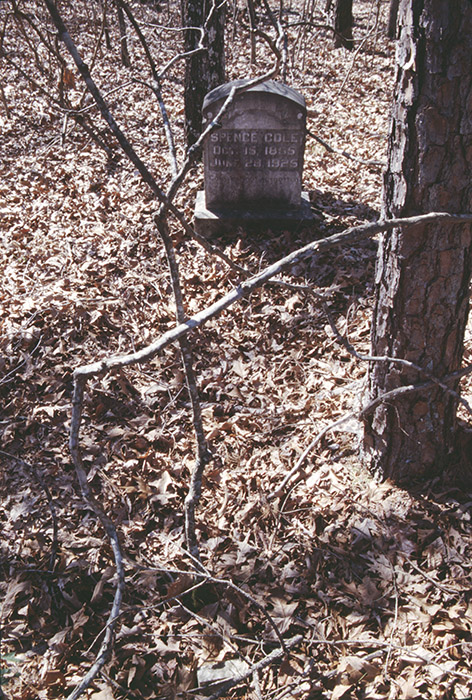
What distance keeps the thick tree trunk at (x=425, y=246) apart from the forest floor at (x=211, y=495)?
41cm

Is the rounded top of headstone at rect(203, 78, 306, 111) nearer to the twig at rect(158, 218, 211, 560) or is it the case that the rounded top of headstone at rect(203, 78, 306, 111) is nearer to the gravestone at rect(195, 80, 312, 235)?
the gravestone at rect(195, 80, 312, 235)

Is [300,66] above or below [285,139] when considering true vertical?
above

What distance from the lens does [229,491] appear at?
347 cm

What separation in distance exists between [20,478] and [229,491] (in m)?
1.50

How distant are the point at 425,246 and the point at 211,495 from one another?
80.6 inches

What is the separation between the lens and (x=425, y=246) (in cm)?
251

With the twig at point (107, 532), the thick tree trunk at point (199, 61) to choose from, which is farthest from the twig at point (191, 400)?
the thick tree trunk at point (199, 61)

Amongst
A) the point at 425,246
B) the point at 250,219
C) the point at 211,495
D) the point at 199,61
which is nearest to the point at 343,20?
the point at 199,61

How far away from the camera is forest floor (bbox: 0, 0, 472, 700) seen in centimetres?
262

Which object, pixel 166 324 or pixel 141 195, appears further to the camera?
pixel 141 195

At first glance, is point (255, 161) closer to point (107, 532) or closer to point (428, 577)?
point (428, 577)

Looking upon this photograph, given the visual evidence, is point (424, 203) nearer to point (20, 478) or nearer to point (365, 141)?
point (20, 478)

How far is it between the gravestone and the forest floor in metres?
0.34

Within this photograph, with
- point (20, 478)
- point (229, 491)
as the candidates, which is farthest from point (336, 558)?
point (20, 478)
